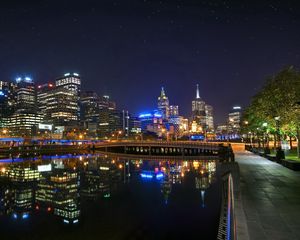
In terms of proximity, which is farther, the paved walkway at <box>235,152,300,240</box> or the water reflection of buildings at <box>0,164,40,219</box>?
the water reflection of buildings at <box>0,164,40,219</box>

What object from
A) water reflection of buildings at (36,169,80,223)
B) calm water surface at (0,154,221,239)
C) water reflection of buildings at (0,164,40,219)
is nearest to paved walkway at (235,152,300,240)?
calm water surface at (0,154,221,239)

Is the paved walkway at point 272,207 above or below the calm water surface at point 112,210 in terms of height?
above

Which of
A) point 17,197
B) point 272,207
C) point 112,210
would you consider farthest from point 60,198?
point 272,207

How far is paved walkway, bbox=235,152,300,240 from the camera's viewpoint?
326 inches

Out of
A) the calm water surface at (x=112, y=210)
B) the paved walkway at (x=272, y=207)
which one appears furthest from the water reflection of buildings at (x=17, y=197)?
the paved walkway at (x=272, y=207)

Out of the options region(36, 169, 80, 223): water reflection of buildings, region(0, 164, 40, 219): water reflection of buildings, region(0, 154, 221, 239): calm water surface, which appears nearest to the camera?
region(0, 154, 221, 239): calm water surface

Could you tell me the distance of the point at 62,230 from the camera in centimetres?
1655

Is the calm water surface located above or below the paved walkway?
below

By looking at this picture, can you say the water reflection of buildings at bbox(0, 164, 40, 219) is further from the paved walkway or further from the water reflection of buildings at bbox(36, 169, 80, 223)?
the paved walkway

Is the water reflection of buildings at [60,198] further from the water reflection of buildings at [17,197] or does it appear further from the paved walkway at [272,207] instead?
the paved walkway at [272,207]

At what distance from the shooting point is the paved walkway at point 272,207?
326 inches

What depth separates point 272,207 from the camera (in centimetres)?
1098

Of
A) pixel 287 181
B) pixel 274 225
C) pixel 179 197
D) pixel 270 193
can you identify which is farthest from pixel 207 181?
pixel 274 225

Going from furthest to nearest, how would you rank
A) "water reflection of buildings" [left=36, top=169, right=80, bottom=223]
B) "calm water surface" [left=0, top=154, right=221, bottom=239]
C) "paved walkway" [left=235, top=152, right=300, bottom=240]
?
"water reflection of buildings" [left=36, top=169, right=80, bottom=223]
"calm water surface" [left=0, top=154, right=221, bottom=239]
"paved walkway" [left=235, top=152, right=300, bottom=240]
